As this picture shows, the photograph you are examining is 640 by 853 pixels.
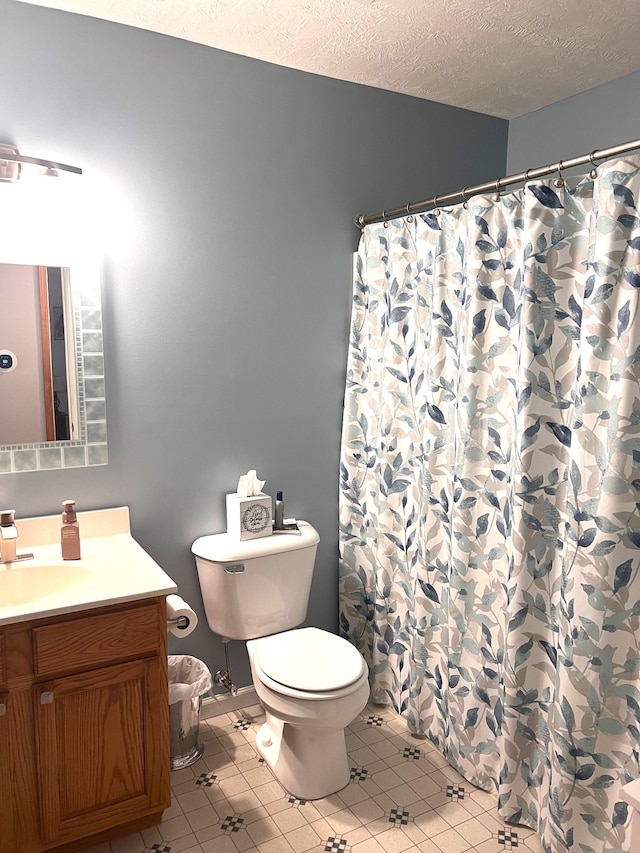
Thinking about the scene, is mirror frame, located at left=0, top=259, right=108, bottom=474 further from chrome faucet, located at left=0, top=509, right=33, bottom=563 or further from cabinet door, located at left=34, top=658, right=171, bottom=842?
cabinet door, located at left=34, top=658, right=171, bottom=842

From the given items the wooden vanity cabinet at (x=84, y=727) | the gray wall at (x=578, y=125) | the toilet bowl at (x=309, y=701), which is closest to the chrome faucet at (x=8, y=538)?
the wooden vanity cabinet at (x=84, y=727)

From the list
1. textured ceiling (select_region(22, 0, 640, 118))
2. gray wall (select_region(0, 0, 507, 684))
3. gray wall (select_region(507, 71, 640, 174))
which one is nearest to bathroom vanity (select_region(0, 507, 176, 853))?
gray wall (select_region(0, 0, 507, 684))

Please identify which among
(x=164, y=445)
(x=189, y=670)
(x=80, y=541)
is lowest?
(x=189, y=670)

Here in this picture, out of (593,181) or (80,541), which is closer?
(593,181)

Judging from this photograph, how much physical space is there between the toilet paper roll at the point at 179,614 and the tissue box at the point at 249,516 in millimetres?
457

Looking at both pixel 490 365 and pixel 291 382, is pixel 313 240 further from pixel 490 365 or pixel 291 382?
pixel 490 365

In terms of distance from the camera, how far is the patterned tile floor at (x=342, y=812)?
2.01 metres

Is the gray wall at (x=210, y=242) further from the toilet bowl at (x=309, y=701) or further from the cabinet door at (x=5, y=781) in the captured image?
the cabinet door at (x=5, y=781)

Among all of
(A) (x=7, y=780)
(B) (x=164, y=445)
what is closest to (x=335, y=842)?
→ (A) (x=7, y=780)

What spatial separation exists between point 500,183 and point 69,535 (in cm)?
170

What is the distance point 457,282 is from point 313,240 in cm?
66

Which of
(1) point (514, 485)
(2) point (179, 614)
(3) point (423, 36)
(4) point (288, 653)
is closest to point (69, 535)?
(2) point (179, 614)

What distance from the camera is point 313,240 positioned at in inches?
104

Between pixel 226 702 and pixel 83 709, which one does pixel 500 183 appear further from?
pixel 226 702
